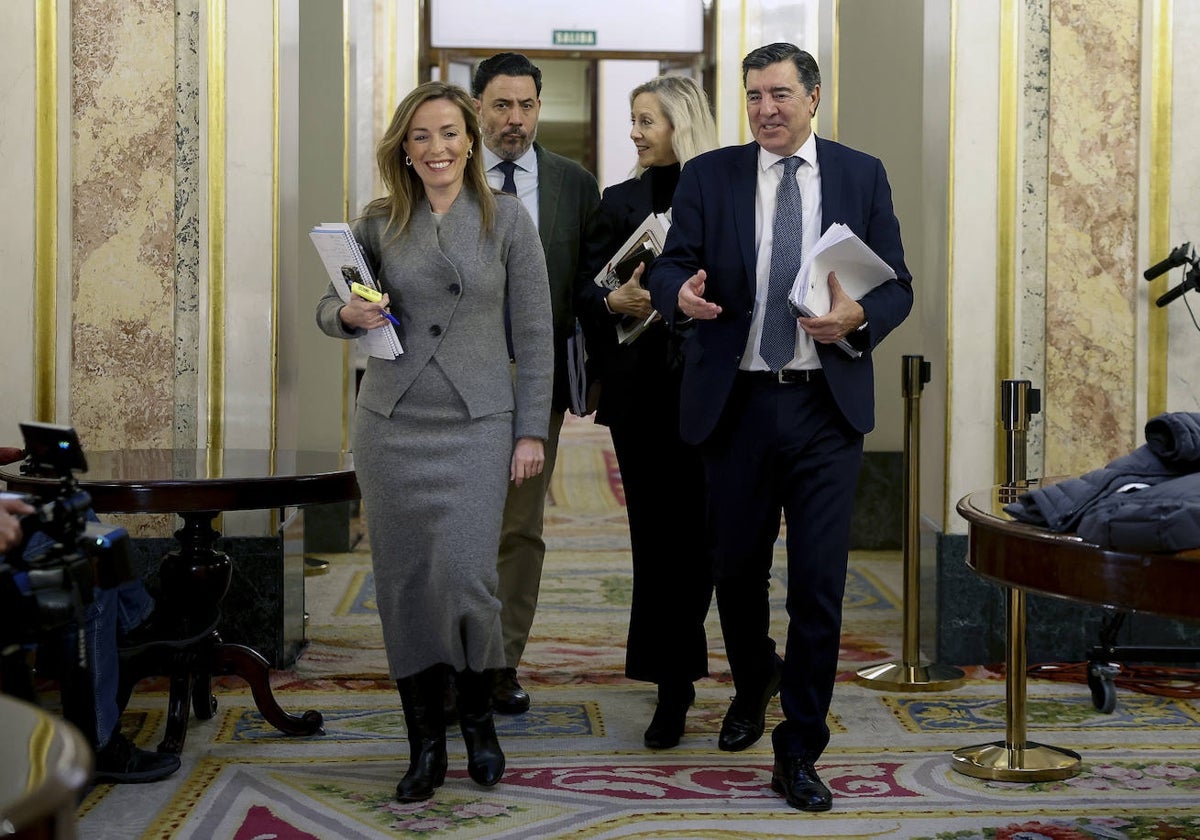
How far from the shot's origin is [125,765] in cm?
406

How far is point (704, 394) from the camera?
3949 mm

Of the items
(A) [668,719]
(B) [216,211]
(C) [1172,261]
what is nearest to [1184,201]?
(C) [1172,261]

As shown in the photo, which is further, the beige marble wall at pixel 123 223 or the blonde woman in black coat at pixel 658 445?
the beige marble wall at pixel 123 223

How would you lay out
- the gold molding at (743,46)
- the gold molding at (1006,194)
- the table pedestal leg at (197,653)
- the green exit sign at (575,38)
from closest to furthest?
the table pedestal leg at (197,653)
the gold molding at (1006,194)
the gold molding at (743,46)
the green exit sign at (575,38)

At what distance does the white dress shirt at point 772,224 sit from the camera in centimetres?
390

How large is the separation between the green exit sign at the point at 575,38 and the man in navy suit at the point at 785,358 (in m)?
7.46

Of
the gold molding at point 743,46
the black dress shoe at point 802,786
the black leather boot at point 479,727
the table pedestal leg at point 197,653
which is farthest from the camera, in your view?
the gold molding at point 743,46

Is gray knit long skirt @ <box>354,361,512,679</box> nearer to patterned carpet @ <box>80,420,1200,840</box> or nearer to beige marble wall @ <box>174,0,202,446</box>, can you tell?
patterned carpet @ <box>80,420,1200,840</box>

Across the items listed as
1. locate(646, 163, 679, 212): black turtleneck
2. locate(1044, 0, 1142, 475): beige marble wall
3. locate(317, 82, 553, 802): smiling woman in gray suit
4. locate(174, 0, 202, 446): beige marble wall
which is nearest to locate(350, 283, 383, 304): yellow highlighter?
locate(317, 82, 553, 802): smiling woman in gray suit

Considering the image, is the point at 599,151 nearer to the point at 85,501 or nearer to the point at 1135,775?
the point at 1135,775

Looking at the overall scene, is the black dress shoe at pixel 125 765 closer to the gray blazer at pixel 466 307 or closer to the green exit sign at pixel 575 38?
the gray blazer at pixel 466 307

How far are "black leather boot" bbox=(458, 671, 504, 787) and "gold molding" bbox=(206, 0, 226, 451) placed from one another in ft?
6.02

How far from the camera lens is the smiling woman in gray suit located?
383cm

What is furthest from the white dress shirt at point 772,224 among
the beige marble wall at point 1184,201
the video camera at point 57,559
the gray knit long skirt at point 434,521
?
the beige marble wall at point 1184,201
